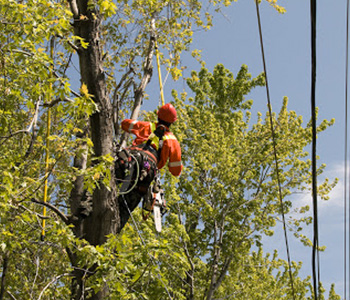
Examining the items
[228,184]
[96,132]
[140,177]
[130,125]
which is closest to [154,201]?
[140,177]

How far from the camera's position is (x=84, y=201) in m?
6.12

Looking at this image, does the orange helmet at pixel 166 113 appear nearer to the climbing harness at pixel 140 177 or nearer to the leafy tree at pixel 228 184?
the climbing harness at pixel 140 177

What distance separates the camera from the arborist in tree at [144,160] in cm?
626

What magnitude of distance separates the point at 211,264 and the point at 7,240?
1156 cm

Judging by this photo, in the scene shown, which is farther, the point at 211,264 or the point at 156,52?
the point at 211,264

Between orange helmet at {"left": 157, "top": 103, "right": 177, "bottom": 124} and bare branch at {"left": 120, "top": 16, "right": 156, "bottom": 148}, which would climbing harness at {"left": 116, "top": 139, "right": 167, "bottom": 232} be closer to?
orange helmet at {"left": 157, "top": 103, "right": 177, "bottom": 124}

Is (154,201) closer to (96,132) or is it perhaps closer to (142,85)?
(96,132)

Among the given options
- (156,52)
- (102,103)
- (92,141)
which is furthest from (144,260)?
(156,52)

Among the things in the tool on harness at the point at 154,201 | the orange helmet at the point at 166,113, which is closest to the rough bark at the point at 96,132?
the tool on harness at the point at 154,201

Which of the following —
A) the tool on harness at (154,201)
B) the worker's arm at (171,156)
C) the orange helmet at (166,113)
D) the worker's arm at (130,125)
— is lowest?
the tool on harness at (154,201)

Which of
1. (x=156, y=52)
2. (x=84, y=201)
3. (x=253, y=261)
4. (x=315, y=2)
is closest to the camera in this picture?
(x=315, y=2)

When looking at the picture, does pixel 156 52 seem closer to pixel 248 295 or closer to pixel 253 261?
pixel 248 295

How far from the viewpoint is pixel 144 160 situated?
21.2 feet

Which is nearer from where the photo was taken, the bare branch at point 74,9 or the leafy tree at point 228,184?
the bare branch at point 74,9
